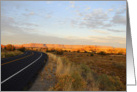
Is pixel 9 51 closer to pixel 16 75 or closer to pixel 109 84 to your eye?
pixel 16 75

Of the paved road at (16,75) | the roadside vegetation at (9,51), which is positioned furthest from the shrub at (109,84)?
the roadside vegetation at (9,51)

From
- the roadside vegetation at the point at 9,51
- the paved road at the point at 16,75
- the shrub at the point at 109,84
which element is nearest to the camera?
the paved road at the point at 16,75

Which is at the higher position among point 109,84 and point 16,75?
point 16,75

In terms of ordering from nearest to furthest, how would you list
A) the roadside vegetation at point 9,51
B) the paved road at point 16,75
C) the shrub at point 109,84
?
1. the paved road at point 16,75
2. the shrub at point 109,84
3. the roadside vegetation at point 9,51

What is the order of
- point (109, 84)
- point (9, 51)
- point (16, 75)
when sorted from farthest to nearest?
point (9, 51)
point (16, 75)
point (109, 84)

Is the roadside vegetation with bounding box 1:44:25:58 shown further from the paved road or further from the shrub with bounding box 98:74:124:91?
the shrub with bounding box 98:74:124:91

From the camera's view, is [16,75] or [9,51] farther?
[9,51]

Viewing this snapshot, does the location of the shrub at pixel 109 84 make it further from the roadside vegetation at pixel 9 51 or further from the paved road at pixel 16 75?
the roadside vegetation at pixel 9 51

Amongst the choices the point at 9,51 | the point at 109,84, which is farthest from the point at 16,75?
the point at 9,51

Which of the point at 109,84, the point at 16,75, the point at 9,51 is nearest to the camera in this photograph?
the point at 109,84

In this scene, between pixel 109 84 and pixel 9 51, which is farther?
pixel 9 51

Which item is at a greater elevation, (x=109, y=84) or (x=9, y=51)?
(x=9, y=51)

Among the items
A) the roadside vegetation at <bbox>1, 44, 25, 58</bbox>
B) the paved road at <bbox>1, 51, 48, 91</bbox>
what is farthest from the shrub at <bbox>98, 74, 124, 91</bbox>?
the roadside vegetation at <bbox>1, 44, 25, 58</bbox>

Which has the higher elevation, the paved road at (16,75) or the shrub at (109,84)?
the paved road at (16,75)
